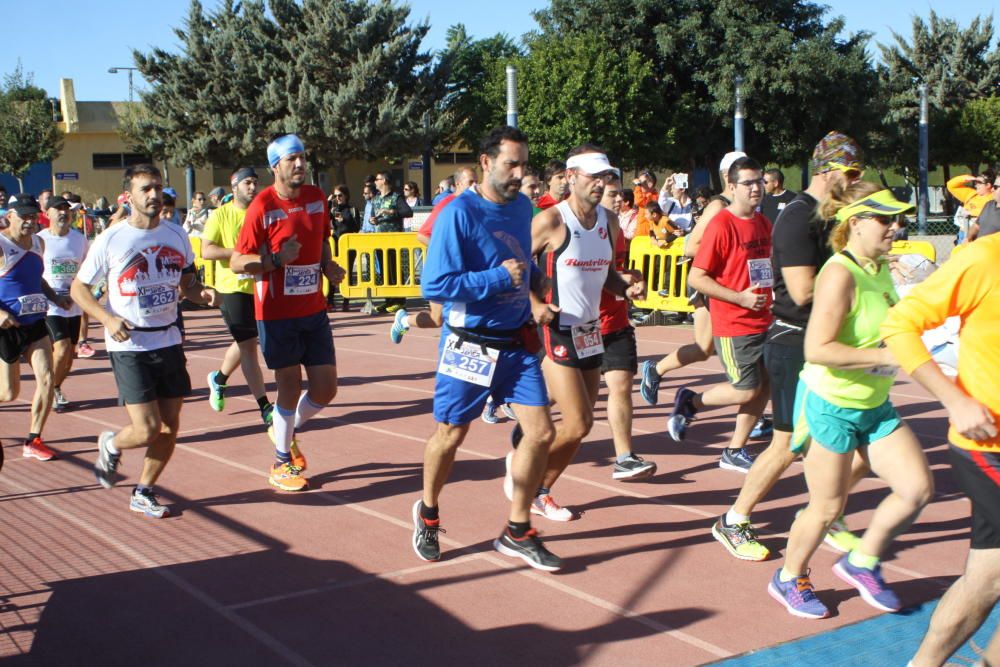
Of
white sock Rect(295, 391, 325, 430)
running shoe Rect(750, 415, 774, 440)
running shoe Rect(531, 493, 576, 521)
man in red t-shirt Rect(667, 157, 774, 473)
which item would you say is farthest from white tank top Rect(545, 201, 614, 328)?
running shoe Rect(750, 415, 774, 440)

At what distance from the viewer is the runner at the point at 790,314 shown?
517 cm

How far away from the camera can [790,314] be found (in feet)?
18.0

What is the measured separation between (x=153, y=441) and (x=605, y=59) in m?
37.1

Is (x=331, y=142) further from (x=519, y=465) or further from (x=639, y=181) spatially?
(x=519, y=465)

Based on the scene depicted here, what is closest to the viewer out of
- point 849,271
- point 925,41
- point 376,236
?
point 849,271

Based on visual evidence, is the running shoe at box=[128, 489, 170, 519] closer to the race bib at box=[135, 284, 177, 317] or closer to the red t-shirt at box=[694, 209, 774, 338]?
the race bib at box=[135, 284, 177, 317]

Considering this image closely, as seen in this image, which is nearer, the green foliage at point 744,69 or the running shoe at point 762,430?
the running shoe at point 762,430

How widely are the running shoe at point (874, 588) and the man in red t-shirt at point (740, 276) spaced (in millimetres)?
2188

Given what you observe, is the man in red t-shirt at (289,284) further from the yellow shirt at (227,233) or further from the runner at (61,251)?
the runner at (61,251)

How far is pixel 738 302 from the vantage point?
20.7ft

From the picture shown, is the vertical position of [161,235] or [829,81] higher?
[829,81]

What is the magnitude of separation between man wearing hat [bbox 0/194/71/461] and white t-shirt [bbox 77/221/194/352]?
2.39m

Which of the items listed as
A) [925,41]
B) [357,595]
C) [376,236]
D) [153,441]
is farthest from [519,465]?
[925,41]

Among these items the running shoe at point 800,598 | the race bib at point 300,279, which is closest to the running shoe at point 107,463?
the race bib at point 300,279
